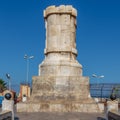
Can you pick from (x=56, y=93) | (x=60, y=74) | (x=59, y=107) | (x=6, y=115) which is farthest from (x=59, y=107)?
(x=6, y=115)

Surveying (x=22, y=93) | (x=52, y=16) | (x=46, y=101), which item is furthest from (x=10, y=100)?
(x=22, y=93)

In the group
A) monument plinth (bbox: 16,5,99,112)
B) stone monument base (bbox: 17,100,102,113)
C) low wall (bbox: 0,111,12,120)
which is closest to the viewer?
low wall (bbox: 0,111,12,120)

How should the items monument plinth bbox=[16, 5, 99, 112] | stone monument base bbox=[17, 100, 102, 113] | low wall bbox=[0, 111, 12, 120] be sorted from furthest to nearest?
1. monument plinth bbox=[16, 5, 99, 112]
2. stone monument base bbox=[17, 100, 102, 113]
3. low wall bbox=[0, 111, 12, 120]

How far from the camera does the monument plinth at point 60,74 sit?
16.8m

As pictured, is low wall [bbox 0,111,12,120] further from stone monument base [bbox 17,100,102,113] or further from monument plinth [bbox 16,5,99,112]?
monument plinth [bbox 16,5,99,112]

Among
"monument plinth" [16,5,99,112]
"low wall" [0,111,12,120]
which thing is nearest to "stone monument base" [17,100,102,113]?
"monument plinth" [16,5,99,112]

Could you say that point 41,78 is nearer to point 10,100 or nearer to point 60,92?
point 60,92

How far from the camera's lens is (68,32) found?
725 inches

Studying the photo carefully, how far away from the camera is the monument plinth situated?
55.0 ft

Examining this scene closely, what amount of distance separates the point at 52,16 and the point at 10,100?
7851 mm

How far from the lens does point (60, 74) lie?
17875mm

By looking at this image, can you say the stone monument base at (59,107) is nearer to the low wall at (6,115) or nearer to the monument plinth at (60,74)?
the monument plinth at (60,74)

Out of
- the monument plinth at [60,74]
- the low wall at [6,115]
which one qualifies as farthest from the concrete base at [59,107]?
the low wall at [6,115]

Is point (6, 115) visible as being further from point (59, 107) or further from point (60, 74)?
point (60, 74)
